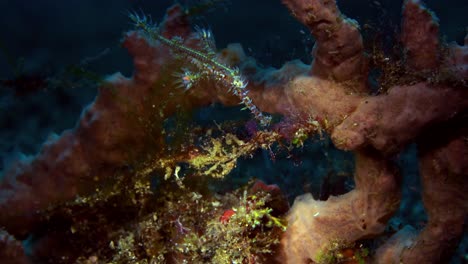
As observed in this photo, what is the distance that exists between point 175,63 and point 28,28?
12.1 metres

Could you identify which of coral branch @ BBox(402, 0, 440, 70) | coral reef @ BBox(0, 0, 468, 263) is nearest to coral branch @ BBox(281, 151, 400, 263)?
coral reef @ BBox(0, 0, 468, 263)

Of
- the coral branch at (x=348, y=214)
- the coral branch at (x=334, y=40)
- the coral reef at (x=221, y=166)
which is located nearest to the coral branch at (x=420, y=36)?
the coral reef at (x=221, y=166)

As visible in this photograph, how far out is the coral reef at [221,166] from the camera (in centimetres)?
294

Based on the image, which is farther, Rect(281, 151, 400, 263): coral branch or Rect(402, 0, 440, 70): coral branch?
Rect(281, 151, 400, 263): coral branch

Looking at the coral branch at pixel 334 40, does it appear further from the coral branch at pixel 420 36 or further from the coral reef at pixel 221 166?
the coral branch at pixel 420 36

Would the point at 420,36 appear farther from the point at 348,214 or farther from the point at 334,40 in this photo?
the point at 348,214

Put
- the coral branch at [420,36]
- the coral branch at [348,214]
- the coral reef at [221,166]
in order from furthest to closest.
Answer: the coral branch at [348,214] < the coral reef at [221,166] < the coral branch at [420,36]

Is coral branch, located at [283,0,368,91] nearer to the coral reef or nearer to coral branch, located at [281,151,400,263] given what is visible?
the coral reef

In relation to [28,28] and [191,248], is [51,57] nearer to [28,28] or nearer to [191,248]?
Result: [28,28]

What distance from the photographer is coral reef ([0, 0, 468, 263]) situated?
2936 millimetres

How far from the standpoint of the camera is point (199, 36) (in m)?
3.81

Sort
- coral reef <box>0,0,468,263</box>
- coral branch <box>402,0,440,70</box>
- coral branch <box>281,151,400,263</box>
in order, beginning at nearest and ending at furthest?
coral branch <box>402,0,440,70</box> → coral reef <box>0,0,468,263</box> → coral branch <box>281,151,400,263</box>

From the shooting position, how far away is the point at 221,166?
150 inches

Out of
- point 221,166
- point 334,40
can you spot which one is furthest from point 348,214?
point 334,40
